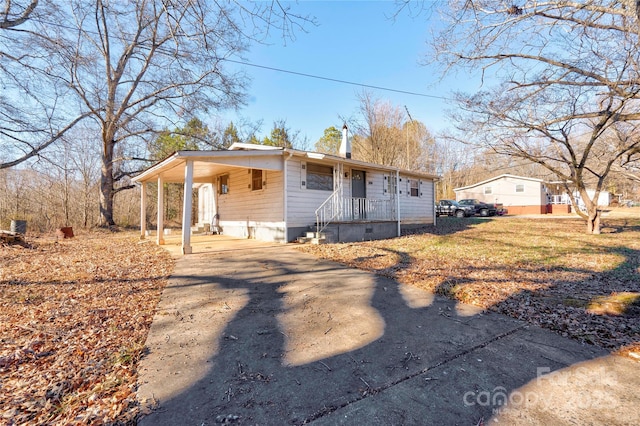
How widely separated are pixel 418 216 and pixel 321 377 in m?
13.9

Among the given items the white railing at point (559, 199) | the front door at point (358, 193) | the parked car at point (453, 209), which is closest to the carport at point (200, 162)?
the front door at point (358, 193)

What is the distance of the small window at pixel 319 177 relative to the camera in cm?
1012

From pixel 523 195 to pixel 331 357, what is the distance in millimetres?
31573

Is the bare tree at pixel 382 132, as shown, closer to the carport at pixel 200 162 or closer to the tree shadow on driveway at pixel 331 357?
the carport at pixel 200 162

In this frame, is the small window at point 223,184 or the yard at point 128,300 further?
the small window at point 223,184

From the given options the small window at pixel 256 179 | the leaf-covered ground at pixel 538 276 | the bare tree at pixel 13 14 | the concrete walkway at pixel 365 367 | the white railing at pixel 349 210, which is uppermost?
the bare tree at pixel 13 14

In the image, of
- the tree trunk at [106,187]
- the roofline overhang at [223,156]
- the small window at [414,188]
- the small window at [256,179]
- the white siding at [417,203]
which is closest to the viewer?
the roofline overhang at [223,156]

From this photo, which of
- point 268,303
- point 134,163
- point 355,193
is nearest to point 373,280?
point 268,303

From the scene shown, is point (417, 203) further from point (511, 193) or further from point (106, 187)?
point (511, 193)

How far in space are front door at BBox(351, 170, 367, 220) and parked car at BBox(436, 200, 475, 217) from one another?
46.6 ft

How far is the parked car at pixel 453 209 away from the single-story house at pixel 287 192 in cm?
1140

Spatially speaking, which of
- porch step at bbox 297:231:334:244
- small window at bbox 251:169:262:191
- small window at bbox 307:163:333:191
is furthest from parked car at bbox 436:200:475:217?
small window at bbox 251:169:262:191

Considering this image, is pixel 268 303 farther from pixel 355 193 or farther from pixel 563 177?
pixel 563 177

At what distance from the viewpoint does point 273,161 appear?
29.3 feet
